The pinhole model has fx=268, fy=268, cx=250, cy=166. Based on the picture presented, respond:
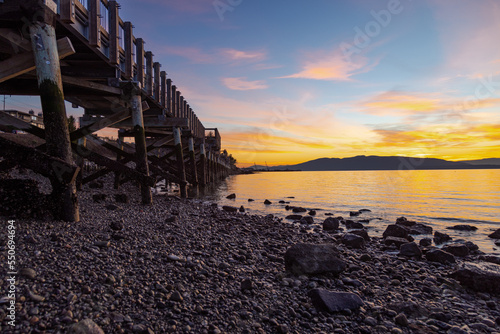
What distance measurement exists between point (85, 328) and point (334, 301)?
3.12 meters

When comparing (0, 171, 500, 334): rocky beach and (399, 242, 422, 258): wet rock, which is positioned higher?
(0, 171, 500, 334): rocky beach

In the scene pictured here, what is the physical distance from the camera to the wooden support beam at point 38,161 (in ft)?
14.9

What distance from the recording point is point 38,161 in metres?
4.73

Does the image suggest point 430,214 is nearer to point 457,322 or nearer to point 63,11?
point 457,322

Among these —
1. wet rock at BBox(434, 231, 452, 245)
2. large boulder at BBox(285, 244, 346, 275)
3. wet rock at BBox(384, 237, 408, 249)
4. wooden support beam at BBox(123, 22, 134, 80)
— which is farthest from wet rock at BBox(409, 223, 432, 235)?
wooden support beam at BBox(123, 22, 134, 80)

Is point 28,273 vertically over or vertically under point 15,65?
under

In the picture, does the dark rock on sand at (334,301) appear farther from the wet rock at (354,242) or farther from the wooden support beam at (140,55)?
the wooden support beam at (140,55)

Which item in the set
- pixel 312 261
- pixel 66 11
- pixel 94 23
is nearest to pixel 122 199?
pixel 94 23

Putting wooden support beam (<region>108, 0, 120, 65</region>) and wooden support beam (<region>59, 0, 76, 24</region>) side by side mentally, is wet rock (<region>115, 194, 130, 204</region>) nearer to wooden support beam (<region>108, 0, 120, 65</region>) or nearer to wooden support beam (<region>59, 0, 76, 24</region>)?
wooden support beam (<region>108, 0, 120, 65</region>)

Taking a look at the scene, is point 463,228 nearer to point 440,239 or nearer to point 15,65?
point 440,239

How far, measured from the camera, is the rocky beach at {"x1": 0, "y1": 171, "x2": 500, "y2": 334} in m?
3.05

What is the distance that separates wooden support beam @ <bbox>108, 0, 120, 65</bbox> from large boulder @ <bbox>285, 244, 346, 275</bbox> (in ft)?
25.5

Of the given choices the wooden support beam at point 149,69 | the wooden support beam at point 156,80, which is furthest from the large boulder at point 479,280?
the wooden support beam at point 156,80

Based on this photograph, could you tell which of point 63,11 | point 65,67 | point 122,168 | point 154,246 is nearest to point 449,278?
point 154,246
